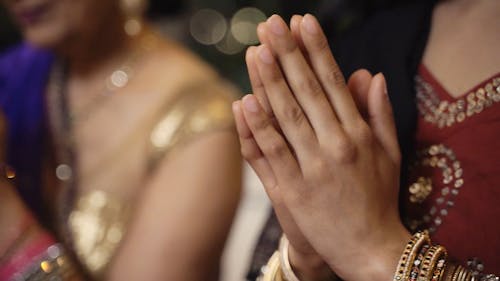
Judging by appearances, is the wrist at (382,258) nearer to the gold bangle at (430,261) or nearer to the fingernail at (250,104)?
the gold bangle at (430,261)

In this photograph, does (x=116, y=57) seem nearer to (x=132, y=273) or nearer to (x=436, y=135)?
(x=132, y=273)

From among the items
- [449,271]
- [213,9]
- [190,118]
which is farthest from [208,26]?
[449,271]

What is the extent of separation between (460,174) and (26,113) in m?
0.80

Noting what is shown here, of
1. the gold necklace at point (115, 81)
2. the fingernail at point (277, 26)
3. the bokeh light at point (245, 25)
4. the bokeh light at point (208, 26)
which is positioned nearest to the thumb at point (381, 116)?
the fingernail at point (277, 26)

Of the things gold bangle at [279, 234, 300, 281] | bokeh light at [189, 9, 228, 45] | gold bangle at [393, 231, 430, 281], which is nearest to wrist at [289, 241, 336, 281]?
gold bangle at [279, 234, 300, 281]

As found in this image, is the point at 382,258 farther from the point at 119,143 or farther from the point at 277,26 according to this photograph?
the point at 119,143

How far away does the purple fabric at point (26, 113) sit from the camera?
4.05 ft

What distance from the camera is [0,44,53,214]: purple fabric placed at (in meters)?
1.23

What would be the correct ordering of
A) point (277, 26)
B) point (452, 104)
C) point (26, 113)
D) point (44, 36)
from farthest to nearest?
point (26, 113)
point (44, 36)
point (452, 104)
point (277, 26)

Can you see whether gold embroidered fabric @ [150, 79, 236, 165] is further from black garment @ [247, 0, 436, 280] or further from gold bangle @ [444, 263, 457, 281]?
gold bangle @ [444, 263, 457, 281]

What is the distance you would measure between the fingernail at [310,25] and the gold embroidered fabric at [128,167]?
1.63 feet

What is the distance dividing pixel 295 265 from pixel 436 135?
20 cm

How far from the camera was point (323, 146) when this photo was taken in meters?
0.65

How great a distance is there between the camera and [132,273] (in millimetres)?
1057
